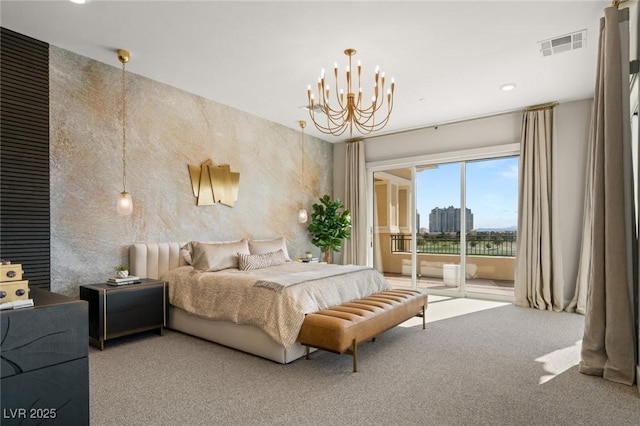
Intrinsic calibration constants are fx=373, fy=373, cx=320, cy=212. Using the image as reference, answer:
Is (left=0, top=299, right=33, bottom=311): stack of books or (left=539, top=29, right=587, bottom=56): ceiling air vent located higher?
(left=539, top=29, right=587, bottom=56): ceiling air vent

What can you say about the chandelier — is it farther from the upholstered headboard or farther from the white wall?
the upholstered headboard

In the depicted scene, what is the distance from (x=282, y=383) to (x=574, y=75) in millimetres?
4636

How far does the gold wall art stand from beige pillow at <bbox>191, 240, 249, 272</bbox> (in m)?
0.77

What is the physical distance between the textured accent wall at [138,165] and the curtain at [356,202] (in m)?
1.62

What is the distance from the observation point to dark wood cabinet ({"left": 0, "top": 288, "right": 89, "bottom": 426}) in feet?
4.95

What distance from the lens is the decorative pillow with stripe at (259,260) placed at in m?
4.56

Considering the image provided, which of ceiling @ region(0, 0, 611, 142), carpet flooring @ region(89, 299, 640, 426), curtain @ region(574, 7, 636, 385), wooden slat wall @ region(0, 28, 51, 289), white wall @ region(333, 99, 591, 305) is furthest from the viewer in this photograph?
white wall @ region(333, 99, 591, 305)

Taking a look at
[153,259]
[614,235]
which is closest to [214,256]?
[153,259]

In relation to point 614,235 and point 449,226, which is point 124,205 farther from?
point 449,226

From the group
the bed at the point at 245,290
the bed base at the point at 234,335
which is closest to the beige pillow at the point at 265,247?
the bed at the point at 245,290

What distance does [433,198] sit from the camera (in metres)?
6.67

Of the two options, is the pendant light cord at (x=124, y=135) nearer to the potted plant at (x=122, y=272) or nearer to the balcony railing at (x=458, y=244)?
the potted plant at (x=122, y=272)

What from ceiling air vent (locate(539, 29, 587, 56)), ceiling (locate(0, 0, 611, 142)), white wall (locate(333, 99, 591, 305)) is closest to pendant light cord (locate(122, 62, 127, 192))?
ceiling (locate(0, 0, 611, 142))

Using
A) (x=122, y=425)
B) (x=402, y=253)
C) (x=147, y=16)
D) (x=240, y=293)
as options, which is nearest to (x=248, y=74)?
(x=147, y=16)
